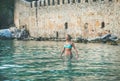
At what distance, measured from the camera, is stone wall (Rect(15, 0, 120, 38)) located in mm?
44125

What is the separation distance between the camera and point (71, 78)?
16.7m

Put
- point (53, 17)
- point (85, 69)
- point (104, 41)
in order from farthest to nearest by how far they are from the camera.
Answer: point (53, 17) → point (104, 41) → point (85, 69)

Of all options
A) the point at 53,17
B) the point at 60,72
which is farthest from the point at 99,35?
the point at 60,72

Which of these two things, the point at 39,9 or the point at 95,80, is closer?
the point at 95,80

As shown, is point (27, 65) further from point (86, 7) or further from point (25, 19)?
point (25, 19)

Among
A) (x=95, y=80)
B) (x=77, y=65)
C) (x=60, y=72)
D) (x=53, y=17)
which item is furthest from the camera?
(x=53, y=17)

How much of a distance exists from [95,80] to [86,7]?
3117 centimetres

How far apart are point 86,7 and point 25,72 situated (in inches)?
1140

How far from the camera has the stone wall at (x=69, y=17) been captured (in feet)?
145

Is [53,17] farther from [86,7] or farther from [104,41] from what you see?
[104,41]

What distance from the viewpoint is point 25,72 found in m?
18.7

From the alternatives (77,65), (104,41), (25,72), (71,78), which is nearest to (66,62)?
(77,65)

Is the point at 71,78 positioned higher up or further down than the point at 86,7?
further down

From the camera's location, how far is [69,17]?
49.8 metres
